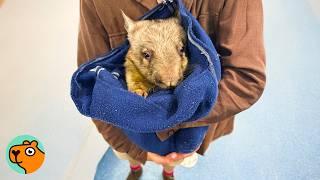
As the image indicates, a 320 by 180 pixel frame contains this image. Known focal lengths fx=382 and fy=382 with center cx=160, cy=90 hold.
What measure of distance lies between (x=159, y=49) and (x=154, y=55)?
0.06ft

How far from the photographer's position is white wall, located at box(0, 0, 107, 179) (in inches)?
50.6

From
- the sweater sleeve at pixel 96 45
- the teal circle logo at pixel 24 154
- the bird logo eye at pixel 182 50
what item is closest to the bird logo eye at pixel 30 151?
the teal circle logo at pixel 24 154

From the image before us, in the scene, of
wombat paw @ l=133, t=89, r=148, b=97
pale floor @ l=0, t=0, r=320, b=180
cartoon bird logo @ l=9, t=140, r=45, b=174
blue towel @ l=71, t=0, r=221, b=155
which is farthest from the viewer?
pale floor @ l=0, t=0, r=320, b=180

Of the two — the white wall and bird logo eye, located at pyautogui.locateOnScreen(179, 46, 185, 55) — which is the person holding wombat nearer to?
bird logo eye, located at pyautogui.locateOnScreen(179, 46, 185, 55)

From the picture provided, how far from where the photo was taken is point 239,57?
0.94 meters

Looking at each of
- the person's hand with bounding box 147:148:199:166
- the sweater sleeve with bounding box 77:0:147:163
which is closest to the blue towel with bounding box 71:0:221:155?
the sweater sleeve with bounding box 77:0:147:163

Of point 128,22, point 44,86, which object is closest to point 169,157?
point 128,22

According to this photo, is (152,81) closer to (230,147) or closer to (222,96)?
(222,96)

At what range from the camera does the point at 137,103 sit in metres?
0.83

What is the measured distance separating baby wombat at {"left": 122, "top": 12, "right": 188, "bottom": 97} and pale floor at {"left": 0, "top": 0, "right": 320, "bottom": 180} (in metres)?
0.52

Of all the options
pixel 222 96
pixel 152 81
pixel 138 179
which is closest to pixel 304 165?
pixel 138 179

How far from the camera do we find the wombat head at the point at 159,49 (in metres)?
0.87

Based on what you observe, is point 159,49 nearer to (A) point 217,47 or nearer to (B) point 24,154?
(A) point 217,47

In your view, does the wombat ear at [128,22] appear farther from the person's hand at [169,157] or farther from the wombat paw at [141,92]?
the person's hand at [169,157]
